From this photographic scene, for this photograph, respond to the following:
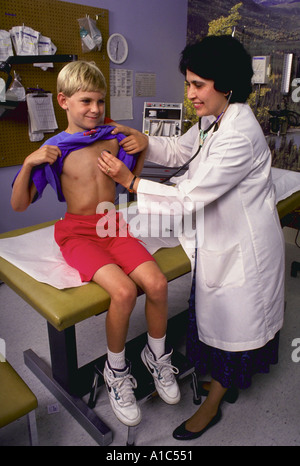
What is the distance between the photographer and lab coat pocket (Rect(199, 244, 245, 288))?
1330 millimetres

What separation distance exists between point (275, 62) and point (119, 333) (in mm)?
2772

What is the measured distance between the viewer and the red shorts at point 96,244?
1362mm

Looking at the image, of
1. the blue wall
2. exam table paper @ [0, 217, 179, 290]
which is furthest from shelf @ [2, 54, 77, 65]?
exam table paper @ [0, 217, 179, 290]

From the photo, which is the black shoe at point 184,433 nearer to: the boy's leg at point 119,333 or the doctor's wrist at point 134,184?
the boy's leg at point 119,333

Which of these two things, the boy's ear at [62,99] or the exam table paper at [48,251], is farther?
the boy's ear at [62,99]

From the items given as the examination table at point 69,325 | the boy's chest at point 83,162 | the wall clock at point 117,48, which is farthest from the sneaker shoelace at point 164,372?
the wall clock at point 117,48

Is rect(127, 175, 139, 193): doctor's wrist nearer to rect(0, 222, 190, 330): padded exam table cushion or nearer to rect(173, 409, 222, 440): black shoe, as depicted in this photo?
rect(0, 222, 190, 330): padded exam table cushion

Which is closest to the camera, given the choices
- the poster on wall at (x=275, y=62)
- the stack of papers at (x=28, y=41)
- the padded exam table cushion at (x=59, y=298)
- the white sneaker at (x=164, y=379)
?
the padded exam table cushion at (x=59, y=298)

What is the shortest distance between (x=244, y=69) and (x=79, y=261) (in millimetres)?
873

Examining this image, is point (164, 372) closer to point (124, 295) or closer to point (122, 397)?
point (122, 397)

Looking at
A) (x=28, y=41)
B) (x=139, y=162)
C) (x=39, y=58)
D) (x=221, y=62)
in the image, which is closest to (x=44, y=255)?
(x=139, y=162)

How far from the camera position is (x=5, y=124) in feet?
8.51

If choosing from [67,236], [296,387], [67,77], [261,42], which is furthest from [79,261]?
[261,42]

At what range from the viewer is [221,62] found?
4.03ft
